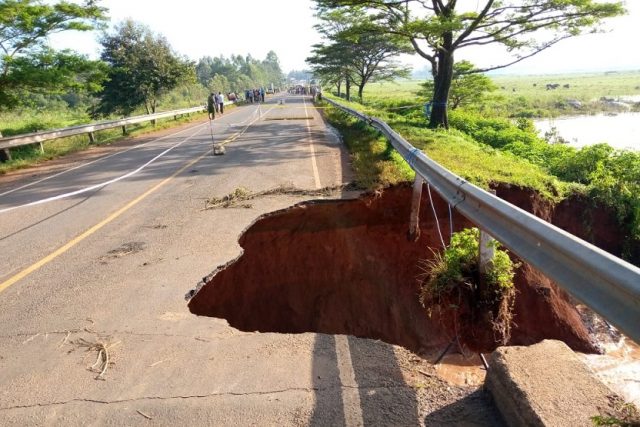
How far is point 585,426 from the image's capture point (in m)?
2.15

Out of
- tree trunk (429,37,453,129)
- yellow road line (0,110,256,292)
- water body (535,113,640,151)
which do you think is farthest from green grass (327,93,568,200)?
water body (535,113,640,151)

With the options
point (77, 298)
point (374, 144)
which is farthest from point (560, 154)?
point (77, 298)

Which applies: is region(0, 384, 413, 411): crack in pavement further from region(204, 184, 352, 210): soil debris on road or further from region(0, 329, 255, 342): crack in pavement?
region(204, 184, 352, 210): soil debris on road

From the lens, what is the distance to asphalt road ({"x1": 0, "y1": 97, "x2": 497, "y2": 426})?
271 centimetres

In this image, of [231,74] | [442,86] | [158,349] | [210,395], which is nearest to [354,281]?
[158,349]

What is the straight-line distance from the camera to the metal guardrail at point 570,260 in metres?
1.85

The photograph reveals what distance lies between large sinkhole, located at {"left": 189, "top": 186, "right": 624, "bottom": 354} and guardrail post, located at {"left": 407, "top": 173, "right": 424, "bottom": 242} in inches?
6.6

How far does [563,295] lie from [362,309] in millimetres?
3361

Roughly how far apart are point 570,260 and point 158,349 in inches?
118

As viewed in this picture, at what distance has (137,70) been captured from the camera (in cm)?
2888

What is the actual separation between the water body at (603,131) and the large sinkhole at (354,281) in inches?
734

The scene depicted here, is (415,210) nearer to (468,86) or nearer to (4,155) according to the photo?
(4,155)

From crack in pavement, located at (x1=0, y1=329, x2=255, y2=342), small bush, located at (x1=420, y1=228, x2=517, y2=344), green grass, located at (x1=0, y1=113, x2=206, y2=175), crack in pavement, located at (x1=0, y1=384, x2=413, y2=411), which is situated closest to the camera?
crack in pavement, located at (x1=0, y1=384, x2=413, y2=411)

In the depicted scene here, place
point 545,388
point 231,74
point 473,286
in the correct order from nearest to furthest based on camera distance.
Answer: point 545,388 → point 473,286 → point 231,74
